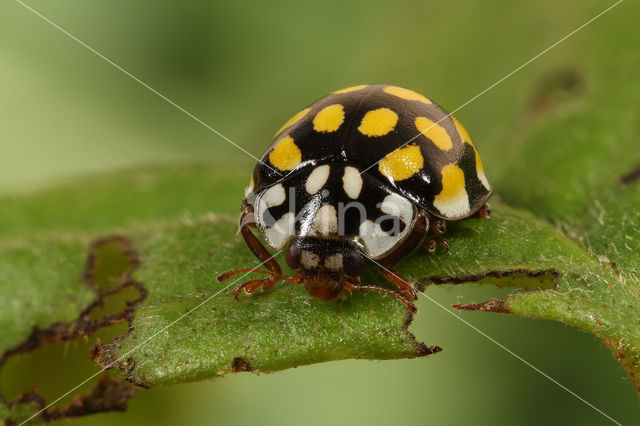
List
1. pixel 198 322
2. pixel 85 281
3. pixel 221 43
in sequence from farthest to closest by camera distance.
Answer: pixel 221 43
pixel 85 281
pixel 198 322

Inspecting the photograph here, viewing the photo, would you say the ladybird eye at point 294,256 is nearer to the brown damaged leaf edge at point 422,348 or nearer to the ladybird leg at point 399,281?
the ladybird leg at point 399,281

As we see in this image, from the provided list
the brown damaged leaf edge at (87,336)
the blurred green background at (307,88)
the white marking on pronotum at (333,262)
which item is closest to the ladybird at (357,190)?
the white marking on pronotum at (333,262)

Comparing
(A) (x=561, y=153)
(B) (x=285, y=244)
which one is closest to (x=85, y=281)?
(B) (x=285, y=244)

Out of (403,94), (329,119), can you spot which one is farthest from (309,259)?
(403,94)

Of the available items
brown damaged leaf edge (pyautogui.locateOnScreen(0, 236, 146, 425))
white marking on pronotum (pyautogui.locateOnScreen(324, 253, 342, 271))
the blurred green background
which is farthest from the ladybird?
the blurred green background

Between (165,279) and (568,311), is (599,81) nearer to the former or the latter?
(568,311)

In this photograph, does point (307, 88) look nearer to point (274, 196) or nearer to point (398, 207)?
point (274, 196)
